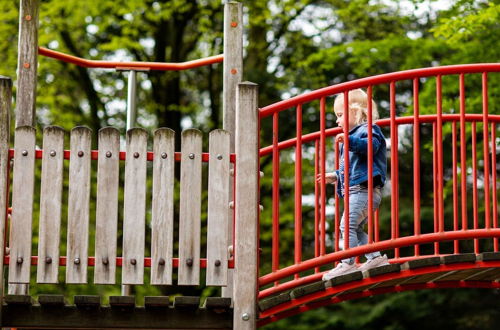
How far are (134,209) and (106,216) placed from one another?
0.52 ft

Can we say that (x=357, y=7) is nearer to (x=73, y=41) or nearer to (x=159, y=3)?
(x=159, y=3)

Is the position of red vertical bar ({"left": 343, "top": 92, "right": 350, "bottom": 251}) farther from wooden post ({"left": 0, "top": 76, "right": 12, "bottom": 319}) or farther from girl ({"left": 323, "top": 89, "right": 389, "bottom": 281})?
wooden post ({"left": 0, "top": 76, "right": 12, "bottom": 319})

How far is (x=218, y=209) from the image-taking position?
502 centimetres

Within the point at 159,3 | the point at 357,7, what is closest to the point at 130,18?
the point at 159,3

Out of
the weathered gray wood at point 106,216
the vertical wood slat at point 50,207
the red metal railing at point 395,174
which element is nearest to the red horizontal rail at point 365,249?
the red metal railing at point 395,174

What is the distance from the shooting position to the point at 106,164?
5031 mm

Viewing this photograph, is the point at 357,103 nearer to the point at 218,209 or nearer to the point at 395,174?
the point at 395,174

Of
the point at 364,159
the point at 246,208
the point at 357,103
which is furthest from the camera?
the point at 357,103

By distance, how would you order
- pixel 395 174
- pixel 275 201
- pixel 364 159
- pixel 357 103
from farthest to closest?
pixel 357 103
pixel 364 159
pixel 275 201
pixel 395 174

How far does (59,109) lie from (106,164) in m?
12.0

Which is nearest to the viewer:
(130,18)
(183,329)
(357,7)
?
(183,329)

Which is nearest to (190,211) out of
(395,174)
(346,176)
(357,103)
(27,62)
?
(346,176)

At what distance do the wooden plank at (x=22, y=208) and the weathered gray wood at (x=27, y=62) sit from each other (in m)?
1.19

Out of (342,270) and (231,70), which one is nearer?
(342,270)
